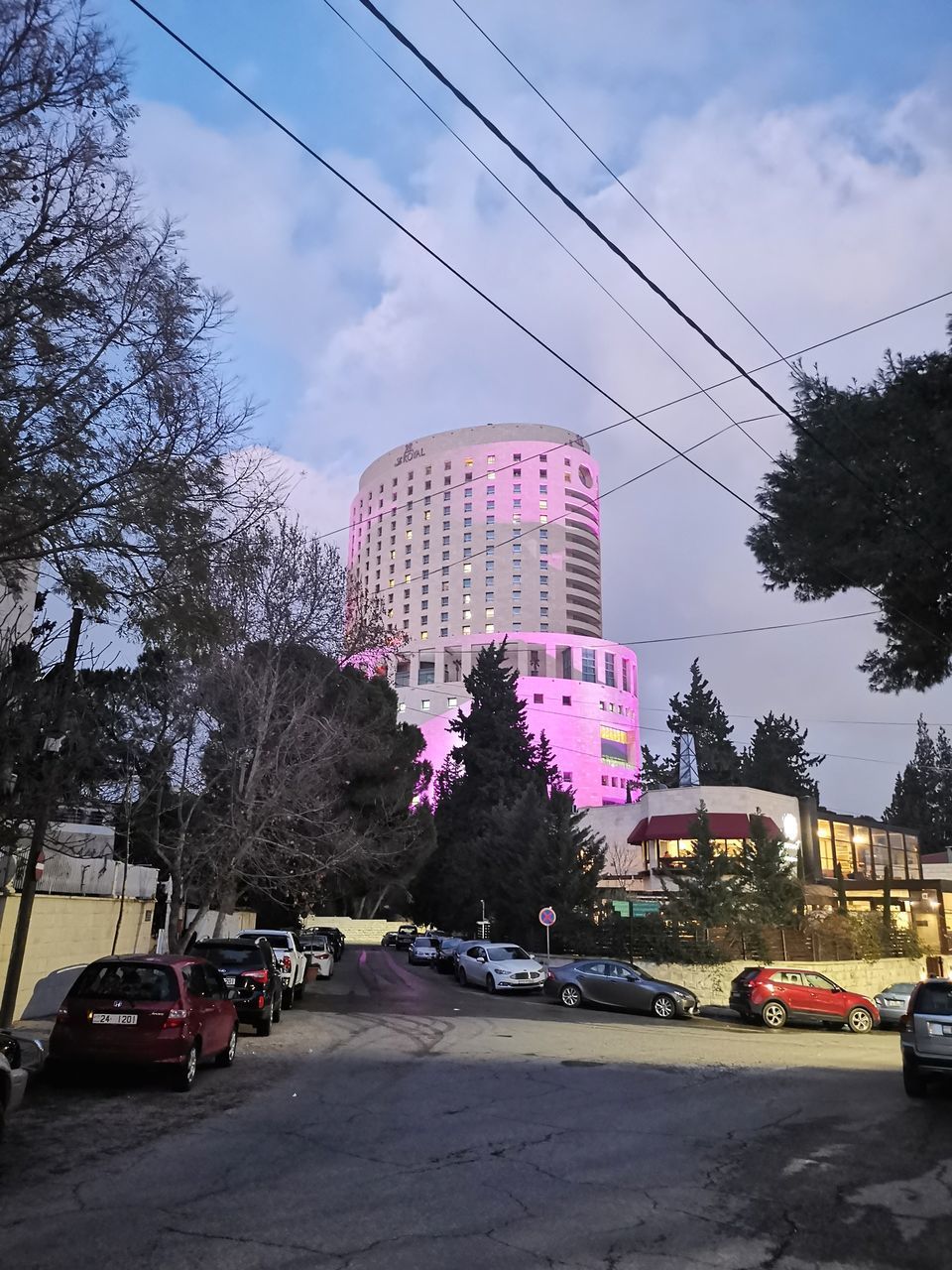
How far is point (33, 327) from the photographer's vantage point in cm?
785

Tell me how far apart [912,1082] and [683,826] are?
39.1 m

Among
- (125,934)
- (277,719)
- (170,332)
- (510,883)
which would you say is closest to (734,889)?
(510,883)

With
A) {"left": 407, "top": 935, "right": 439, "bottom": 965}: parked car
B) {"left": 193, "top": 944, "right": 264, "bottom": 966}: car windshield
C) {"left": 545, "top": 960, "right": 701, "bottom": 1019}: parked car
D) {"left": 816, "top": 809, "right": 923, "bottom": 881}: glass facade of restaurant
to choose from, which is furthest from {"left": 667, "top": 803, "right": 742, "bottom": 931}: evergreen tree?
{"left": 816, "top": 809, "right": 923, "bottom": 881}: glass facade of restaurant

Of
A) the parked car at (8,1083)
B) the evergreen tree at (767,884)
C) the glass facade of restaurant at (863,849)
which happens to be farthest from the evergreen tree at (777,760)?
the parked car at (8,1083)

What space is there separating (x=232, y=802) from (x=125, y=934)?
3.67m

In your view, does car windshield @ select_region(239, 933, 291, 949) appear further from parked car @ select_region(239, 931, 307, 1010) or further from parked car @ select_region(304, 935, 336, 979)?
parked car @ select_region(304, 935, 336, 979)

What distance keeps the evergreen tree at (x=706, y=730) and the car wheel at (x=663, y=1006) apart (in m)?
62.0

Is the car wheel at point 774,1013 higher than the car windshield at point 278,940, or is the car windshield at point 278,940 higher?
the car windshield at point 278,940

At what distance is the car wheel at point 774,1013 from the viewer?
2238cm

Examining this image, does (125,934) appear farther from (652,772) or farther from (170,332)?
(652,772)

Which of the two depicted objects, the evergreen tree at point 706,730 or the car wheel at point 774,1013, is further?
the evergreen tree at point 706,730

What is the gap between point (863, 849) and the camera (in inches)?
2124

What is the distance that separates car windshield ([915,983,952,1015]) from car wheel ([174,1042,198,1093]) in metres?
8.55

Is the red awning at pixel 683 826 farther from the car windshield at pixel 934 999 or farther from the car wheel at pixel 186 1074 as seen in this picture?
the car wheel at pixel 186 1074
